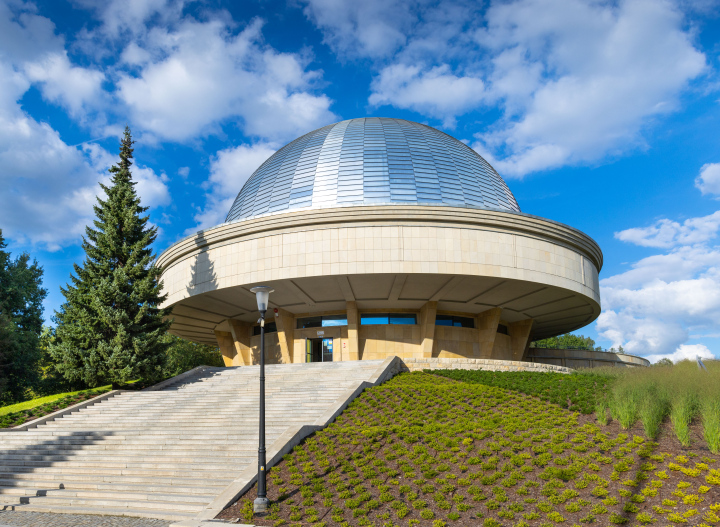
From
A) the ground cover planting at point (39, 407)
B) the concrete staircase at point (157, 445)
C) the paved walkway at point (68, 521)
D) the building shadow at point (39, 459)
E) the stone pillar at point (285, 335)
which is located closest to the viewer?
the paved walkway at point (68, 521)

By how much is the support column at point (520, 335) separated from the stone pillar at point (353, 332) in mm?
12355

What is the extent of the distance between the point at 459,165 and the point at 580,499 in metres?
26.2

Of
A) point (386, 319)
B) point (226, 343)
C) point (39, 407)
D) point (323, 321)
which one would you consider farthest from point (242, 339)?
point (39, 407)

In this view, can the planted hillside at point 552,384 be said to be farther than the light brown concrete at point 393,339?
No

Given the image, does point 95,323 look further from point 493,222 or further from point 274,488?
point 493,222

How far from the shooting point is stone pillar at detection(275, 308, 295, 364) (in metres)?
32.0

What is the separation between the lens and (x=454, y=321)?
3284 centimetres

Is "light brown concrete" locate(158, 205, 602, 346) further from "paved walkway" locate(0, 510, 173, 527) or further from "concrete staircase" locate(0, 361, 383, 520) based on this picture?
"paved walkway" locate(0, 510, 173, 527)

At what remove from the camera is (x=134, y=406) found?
19469 millimetres

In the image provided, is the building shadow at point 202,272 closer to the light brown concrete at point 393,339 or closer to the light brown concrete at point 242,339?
the light brown concrete at point 393,339

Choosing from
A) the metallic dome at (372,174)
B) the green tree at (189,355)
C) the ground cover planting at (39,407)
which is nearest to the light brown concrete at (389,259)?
the metallic dome at (372,174)

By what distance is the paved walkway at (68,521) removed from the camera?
32.5 ft

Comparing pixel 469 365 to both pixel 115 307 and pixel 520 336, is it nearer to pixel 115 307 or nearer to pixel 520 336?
pixel 520 336

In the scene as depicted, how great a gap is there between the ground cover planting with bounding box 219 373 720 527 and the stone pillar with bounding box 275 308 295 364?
17730 mm
